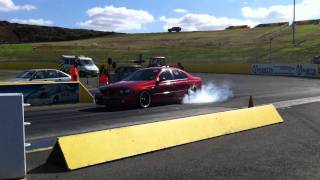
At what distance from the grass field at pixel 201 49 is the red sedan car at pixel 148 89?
1546 inches

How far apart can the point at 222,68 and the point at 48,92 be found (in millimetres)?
34689

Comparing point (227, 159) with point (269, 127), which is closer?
point (227, 159)

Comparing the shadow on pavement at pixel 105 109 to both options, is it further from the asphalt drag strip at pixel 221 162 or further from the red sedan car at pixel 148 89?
the asphalt drag strip at pixel 221 162

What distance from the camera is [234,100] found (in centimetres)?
2036

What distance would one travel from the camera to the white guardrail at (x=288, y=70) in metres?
43.1

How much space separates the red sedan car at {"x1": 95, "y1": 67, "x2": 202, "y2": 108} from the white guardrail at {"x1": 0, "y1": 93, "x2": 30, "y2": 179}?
979 centimetres

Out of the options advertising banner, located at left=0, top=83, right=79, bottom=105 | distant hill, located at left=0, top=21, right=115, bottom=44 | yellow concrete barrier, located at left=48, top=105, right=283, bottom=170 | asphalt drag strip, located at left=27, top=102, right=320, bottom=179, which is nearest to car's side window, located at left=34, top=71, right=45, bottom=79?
advertising banner, located at left=0, top=83, right=79, bottom=105

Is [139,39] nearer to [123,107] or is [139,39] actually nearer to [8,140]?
[123,107]

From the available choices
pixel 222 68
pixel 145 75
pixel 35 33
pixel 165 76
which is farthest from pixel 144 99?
pixel 35 33

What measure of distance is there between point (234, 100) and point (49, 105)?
262 inches

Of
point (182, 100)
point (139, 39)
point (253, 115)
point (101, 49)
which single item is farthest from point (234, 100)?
point (139, 39)

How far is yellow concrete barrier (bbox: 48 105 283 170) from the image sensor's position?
7.88 metres

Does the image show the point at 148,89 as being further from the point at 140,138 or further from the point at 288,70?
the point at 288,70

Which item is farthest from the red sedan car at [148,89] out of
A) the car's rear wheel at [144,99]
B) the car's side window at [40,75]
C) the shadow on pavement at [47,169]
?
the shadow on pavement at [47,169]
